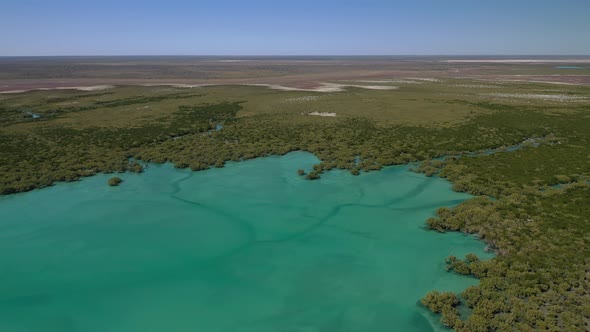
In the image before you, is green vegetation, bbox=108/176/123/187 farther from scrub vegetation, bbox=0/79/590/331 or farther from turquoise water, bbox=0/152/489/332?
scrub vegetation, bbox=0/79/590/331

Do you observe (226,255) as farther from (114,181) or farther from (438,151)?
(438,151)

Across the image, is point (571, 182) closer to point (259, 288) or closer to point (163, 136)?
point (259, 288)

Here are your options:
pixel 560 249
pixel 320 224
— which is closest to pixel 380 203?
pixel 320 224

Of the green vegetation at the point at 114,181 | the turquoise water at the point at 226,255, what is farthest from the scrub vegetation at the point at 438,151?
the green vegetation at the point at 114,181

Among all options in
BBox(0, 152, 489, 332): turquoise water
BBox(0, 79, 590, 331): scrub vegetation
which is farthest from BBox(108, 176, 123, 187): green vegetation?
BBox(0, 79, 590, 331): scrub vegetation

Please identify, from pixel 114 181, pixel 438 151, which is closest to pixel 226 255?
pixel 114 181

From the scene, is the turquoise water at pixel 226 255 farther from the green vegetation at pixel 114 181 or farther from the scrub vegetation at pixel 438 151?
the scrub vegetation at pixel 438 151
